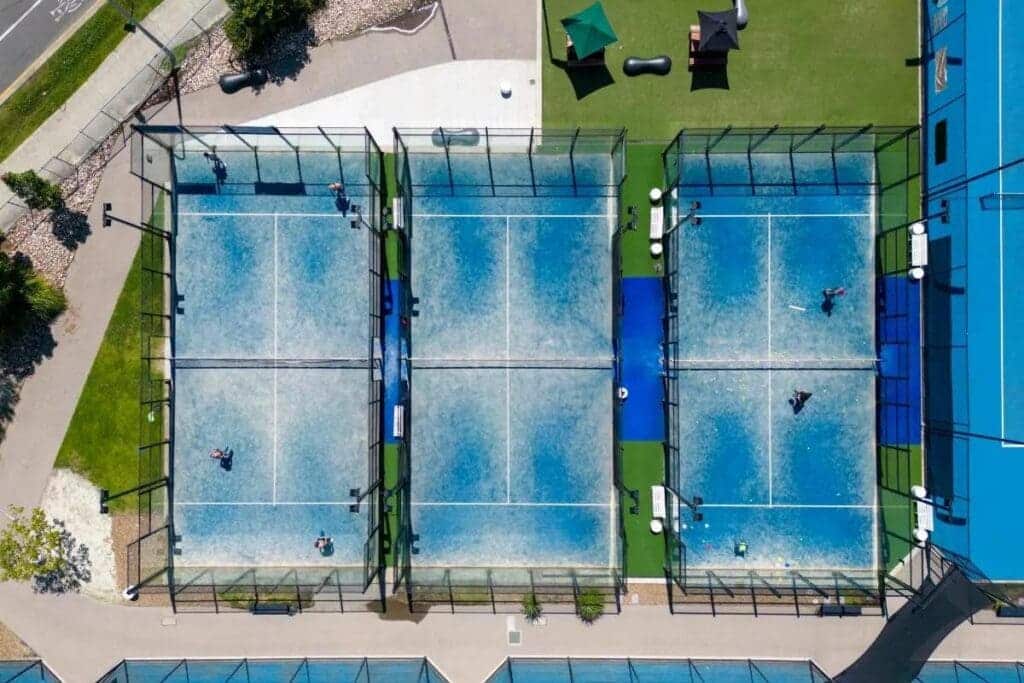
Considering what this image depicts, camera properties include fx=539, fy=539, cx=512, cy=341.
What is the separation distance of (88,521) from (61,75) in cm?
1169

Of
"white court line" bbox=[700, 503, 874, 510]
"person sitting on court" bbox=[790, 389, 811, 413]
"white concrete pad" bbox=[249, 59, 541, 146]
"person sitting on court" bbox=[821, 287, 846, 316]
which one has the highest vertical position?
"white concrete pad" bbox=[249, 59, 541, 146]

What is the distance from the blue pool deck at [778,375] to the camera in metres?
13.5

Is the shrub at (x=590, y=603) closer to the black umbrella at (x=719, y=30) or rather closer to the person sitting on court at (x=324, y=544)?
the person sitting on court at (x=324, y=544)

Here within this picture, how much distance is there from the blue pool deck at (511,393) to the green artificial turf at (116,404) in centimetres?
730

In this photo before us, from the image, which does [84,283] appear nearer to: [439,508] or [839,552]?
[439,508]

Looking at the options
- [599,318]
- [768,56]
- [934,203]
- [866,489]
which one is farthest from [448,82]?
[866,489]

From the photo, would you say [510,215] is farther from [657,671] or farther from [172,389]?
[657,671]

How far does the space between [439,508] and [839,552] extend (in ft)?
33.2

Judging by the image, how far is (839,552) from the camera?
1354cm

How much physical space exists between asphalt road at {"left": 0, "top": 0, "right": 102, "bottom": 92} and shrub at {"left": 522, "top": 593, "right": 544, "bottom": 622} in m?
19.1

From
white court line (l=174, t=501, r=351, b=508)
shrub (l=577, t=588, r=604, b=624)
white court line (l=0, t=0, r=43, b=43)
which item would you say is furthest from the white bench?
white court line (l=0, t=0, r=43, b=43)

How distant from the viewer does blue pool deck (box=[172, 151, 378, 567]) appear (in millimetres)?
13586

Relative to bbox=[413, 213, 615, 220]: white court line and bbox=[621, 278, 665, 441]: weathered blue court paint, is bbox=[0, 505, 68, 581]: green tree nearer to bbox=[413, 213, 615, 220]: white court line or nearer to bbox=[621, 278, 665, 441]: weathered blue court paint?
bbox=[413, 213, 615, 220]: white court line

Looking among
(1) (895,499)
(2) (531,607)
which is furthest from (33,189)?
(1) (895,499)
